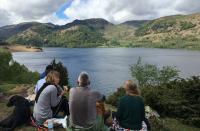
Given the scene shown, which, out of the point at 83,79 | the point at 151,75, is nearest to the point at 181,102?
the point at 83,79

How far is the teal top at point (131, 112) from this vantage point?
34.3 feet

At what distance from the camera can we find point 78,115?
33.7ft

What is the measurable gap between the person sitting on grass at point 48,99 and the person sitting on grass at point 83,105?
5.12 ft

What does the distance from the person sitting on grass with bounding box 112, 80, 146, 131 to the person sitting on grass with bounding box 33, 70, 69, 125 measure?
2355mm

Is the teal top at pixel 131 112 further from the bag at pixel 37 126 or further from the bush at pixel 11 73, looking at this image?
the bush at pixel 11 73

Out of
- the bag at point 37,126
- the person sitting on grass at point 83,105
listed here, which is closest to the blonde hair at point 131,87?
the person sitting on grass at point 83,105

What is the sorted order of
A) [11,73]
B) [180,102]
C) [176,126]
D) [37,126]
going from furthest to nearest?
[11,73]
[180,102]
[176,126]
[37,126]

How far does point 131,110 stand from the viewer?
10570mm

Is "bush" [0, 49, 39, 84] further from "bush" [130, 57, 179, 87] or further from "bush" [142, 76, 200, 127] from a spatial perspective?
"bush" [142, 76, 200, 127]

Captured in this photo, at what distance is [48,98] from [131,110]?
313 centimetres

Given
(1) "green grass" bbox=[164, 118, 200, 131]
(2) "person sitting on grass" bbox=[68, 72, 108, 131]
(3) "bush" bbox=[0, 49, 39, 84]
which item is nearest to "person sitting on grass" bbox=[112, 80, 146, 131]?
(2) "person sitting on grass" bbox=[68, 72, 108, 131]

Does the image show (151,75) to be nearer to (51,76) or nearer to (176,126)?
(176,126)

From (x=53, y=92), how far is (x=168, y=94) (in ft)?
44.6

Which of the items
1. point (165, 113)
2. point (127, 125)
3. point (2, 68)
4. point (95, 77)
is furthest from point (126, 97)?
point (95, 77)
